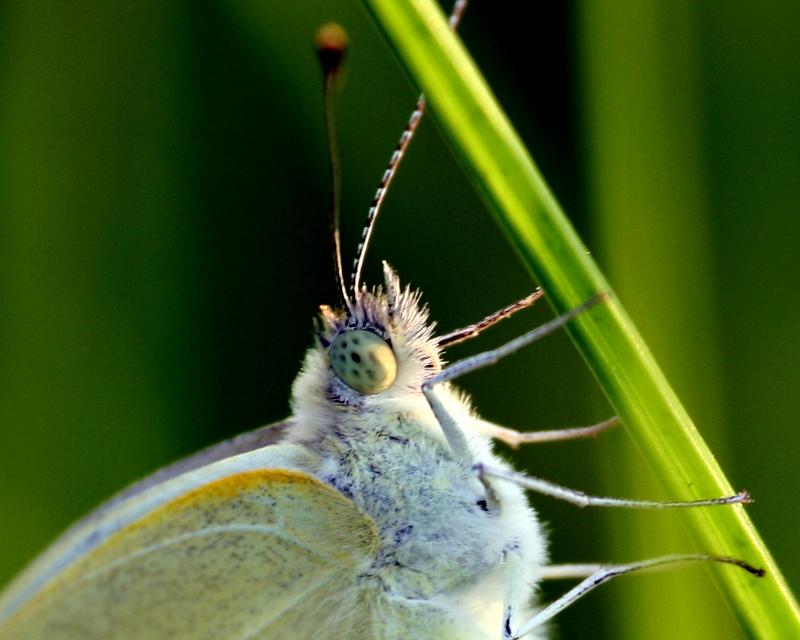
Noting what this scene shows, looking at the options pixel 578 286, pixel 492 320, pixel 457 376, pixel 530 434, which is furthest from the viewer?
pixel 530 434

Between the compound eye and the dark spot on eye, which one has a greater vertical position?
the compound eye

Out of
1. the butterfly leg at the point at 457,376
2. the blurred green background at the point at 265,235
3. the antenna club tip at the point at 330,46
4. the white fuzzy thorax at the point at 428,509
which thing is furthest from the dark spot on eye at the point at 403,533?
the antenna club tip at the point at 330,46

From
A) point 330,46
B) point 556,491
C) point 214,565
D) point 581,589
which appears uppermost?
point 330,46

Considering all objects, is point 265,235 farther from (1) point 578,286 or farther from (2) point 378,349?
(1) point 578,286

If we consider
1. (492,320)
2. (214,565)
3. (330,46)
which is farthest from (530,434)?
(330,46)

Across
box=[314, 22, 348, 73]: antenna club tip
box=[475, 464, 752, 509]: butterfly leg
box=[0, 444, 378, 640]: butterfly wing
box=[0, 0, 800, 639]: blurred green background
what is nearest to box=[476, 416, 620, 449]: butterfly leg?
box=[0, 0, 800, 639]: blurred green background

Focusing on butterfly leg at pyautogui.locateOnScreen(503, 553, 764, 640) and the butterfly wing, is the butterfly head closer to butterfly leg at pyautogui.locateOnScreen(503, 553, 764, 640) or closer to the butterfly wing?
the butterfly wing

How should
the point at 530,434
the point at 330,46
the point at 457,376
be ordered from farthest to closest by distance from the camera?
the point at 530,434, the point at 457,376, the point at 330,46
